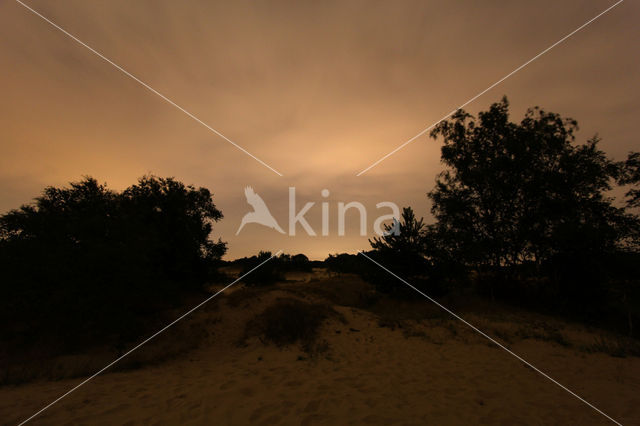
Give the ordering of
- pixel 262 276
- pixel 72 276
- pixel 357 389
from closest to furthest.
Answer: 1. pixel 357 389
2. pixel 72 276
3. pixel 262 276

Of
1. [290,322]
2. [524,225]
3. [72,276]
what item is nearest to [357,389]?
[290,322]

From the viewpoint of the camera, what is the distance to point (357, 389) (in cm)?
552

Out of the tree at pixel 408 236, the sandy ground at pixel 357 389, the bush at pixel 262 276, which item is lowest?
the sandy ground at pixel 357 389

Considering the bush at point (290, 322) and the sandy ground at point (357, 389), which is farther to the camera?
the bush at point (290, 322)

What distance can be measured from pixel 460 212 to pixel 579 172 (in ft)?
23.5

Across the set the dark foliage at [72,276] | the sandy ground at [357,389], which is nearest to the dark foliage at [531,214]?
the sandy ground at [357,389]

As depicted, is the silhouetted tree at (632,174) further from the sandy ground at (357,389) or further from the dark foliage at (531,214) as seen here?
the sandy ground at (357,389)

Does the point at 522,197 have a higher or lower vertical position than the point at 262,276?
higher

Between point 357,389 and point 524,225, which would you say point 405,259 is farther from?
point 357,389

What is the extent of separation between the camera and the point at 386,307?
1592 centimetres

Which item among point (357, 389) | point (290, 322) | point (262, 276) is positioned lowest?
point (357, 389)

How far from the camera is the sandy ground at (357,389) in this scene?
442cm

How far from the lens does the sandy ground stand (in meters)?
4.42

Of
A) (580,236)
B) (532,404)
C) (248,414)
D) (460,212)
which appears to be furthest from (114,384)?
(580,236)
